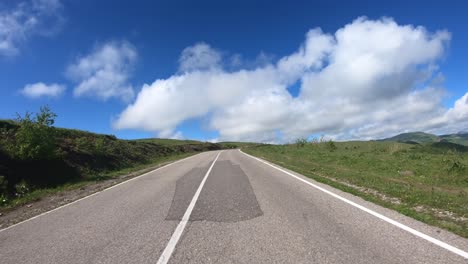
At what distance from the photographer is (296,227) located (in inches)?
222

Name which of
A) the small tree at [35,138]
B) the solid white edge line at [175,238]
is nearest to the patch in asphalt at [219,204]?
the solid white edge line at [175,238]

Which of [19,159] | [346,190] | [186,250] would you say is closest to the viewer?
[186,250]

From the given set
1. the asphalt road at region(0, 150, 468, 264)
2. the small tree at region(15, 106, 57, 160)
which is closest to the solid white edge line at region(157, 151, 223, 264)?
the asphalt road at region(0, 150, 468, 264)

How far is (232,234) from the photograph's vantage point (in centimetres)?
536

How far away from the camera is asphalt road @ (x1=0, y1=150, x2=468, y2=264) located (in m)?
4.32

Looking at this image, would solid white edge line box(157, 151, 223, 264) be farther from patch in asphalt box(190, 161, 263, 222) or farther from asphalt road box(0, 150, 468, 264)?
patch in asphalt box(190, 161, 263, 222)

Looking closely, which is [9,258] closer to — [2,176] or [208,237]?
[208,237]

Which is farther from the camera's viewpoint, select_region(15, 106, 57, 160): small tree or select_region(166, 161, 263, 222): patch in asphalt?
select_region(15, 106, 57, 160): small tree

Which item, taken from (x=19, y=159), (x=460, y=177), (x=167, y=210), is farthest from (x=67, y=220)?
(x=460, y=177)

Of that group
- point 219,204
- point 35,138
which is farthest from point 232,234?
point 35,138

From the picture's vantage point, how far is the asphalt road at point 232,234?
4324mm

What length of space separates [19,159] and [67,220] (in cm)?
1094

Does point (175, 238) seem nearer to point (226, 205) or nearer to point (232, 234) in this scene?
point (232, 234)

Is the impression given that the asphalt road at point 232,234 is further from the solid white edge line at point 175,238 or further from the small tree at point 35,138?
the small tree at point 35,138
